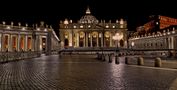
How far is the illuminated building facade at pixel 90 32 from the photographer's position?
496 ft

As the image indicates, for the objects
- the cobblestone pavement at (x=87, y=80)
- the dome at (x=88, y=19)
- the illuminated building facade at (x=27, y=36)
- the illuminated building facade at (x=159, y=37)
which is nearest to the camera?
the cobblestone pavement at (x=87, y=80)

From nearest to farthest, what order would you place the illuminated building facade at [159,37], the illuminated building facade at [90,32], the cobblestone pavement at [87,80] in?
the cobblestone pavement at [87,80]
the illuminated building facade at [159,37]
the illuminated building facade at [90,32]

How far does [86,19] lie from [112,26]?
68.4ft

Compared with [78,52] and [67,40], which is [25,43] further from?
[67,40]

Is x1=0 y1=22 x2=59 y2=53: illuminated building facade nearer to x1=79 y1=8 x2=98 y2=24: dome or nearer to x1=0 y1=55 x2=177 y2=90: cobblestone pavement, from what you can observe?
x1=79 y1=8 x2=98 y2=24: dome

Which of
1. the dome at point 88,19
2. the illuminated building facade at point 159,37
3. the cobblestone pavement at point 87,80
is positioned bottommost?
the cobblestone pavement at point 87,80

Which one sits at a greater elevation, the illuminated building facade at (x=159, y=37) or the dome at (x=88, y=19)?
the dome at (x=88, y=19)

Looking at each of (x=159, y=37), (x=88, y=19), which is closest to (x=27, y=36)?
(x=159, y=37)

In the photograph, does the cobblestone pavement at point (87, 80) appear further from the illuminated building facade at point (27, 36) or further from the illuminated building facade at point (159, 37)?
the illuminated building facade at point (159, 37)

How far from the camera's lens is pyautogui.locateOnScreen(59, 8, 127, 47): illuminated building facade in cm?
15125

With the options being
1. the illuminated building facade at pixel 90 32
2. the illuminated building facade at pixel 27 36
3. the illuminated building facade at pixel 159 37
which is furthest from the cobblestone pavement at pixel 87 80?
the illuminated building facade at pixel 90 32

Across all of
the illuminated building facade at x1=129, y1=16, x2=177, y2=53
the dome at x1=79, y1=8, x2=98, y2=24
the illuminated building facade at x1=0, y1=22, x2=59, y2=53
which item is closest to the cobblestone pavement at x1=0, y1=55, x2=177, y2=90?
the illuminated building facade at x1=0, y1=22, x2=59, y2=53

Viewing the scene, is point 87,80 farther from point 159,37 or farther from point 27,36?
point 159,37

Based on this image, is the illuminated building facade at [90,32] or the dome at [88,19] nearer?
the illuminated building facade at [90,32]
